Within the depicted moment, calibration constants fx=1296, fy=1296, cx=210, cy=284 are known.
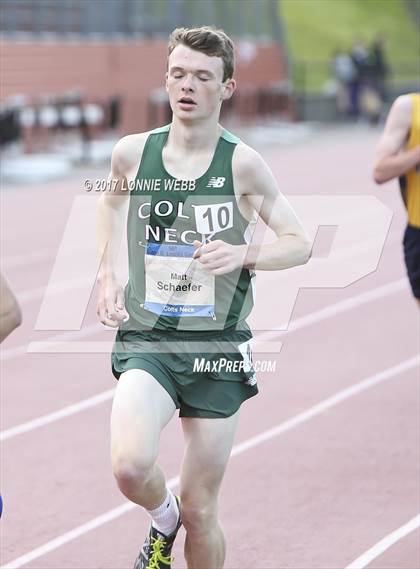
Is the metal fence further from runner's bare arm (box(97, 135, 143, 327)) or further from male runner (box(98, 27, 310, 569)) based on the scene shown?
male runner (box(98, 27, 310, 569))

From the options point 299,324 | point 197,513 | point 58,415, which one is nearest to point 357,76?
point 299,324

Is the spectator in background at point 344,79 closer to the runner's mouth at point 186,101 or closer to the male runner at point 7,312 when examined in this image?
the runner's mouth at point 186,101

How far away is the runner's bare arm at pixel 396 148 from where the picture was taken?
668cm

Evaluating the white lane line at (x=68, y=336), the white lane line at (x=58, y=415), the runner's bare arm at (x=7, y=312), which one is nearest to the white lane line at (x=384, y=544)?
the white lane line at (x=58, y=415)

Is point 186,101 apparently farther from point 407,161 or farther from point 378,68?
point 378,68

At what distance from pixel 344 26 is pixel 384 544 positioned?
52475 millimetres

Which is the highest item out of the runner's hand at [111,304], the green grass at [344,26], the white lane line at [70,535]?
the runner's hand at [111,304]

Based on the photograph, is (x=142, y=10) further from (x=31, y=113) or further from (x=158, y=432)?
(x=158, y=432)

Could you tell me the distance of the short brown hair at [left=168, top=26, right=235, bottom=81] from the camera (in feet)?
14.9

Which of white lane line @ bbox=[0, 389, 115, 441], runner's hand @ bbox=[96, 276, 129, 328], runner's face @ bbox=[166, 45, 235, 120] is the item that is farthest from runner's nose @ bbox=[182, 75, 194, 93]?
white lane line @ bbox=[0, 389, 115, 441]

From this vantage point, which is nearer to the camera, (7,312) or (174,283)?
(7,312)

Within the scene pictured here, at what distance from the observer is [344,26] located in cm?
5634

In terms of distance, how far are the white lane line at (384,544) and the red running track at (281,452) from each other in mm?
26

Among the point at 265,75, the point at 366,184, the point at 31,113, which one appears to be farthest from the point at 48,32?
the point at 265,75
